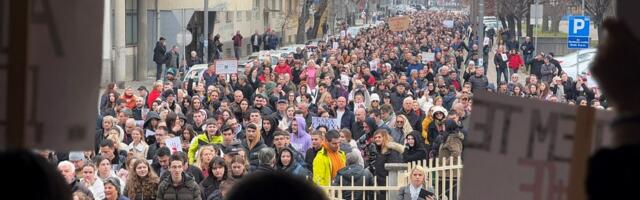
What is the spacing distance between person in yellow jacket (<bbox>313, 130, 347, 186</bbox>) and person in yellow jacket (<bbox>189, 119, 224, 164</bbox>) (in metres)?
1.14

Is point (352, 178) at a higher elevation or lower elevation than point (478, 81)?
lower

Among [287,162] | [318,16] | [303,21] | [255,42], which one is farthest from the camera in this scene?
[318,16]

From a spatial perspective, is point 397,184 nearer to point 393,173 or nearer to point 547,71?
point 393,173

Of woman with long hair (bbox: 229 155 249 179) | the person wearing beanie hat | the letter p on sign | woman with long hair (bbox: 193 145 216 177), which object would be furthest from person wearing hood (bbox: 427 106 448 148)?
the letter p on sign

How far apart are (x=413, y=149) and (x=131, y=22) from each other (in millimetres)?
27785

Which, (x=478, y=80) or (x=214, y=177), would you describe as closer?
(x=214, y=177)

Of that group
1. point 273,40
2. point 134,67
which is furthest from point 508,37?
point 134,67

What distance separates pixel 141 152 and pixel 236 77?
37.1 ft

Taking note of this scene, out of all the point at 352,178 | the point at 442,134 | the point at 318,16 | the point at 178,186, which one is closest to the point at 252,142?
the point at 352,178

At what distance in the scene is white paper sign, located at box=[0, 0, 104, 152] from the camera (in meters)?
2.70

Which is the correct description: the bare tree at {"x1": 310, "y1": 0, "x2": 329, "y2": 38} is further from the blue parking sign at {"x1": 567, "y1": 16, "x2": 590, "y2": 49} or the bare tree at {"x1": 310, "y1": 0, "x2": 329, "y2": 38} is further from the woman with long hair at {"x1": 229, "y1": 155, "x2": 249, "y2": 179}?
the woman with long hair at {"x1": 229, "y1": 155, "x2": 249, "y2": 179}

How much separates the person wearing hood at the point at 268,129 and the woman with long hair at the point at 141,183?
324 centimetres

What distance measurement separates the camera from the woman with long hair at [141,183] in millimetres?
9656

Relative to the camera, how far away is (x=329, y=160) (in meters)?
11.2
